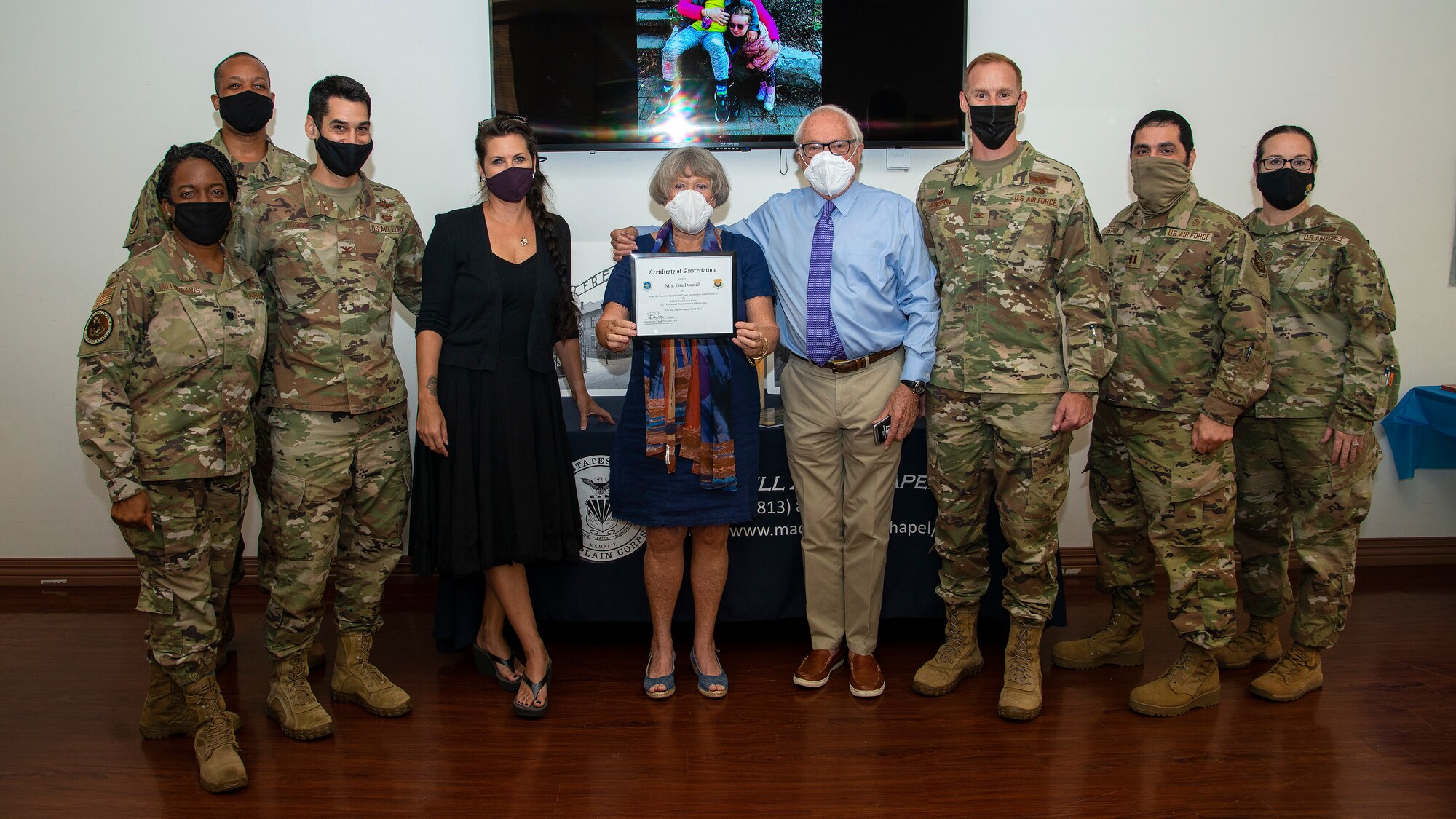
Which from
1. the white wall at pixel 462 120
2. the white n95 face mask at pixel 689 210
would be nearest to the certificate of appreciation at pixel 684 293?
the white n95 face mask at pixel 689 210

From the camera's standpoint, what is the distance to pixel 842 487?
292 centimetres

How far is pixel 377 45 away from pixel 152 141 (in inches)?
38.8

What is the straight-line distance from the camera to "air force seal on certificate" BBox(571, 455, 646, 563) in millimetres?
3189

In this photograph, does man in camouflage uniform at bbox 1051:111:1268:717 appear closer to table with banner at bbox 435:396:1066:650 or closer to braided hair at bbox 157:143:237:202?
table with banner at bbox 435:396:1066:650

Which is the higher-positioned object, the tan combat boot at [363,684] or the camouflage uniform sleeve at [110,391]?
the camouflage uniform sleeve at [110,391]

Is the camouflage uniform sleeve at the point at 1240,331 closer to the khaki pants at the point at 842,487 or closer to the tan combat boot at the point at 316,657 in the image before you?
the khaki pants at the point at 842,487

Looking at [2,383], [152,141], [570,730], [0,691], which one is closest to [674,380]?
[570,730]

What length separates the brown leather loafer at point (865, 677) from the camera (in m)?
2.88

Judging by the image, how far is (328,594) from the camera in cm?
385

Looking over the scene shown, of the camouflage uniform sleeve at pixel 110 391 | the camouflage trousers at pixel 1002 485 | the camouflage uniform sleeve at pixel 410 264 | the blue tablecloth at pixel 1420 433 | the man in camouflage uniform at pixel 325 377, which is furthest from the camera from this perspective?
the blue tablecloth at pixel 1420 433

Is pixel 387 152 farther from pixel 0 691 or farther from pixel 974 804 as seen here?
pixel 974 804

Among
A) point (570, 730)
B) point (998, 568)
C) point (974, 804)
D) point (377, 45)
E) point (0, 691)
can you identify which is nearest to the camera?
point (974, 804)

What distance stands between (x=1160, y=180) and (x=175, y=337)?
2703mm

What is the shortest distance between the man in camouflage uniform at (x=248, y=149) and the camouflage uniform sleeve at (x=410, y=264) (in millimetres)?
469
